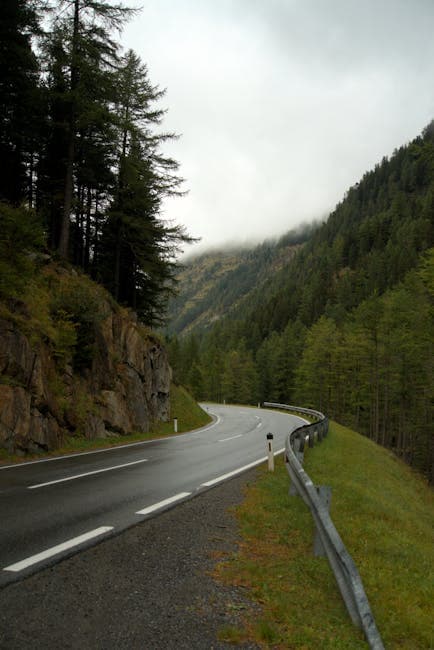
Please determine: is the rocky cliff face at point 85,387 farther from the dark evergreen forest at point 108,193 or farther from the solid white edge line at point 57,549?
the solid white edge line at point 57,549

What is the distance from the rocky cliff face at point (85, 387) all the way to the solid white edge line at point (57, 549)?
26.0 ft

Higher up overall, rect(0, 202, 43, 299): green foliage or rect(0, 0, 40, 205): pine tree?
rect(0, 0, 40, 205): pine tree

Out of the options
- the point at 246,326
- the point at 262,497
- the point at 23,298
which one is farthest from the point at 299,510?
the point at 246,326

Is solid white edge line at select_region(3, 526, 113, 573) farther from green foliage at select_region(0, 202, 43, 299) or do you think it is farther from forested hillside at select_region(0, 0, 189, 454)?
green foliage at select_region(0, 202, 43, 299)

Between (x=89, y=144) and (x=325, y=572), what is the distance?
2716 centimetres

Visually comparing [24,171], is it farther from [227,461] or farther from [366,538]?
[366,538]

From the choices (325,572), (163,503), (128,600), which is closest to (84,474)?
(163,503)

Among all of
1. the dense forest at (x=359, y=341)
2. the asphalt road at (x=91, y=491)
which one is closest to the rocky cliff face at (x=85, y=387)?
the asphalt road at (x=91, y=491)

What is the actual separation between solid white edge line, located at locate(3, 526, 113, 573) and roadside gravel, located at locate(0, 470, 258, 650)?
0.25 meters

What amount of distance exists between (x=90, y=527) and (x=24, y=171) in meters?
26.9

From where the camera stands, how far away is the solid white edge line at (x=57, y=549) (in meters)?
4.88

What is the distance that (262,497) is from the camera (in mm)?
9242

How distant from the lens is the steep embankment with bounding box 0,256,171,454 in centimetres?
1394

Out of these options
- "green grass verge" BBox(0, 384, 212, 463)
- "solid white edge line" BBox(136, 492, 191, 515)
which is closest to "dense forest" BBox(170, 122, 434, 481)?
"green grass verge" BBox(0, 384, 212, 463)
